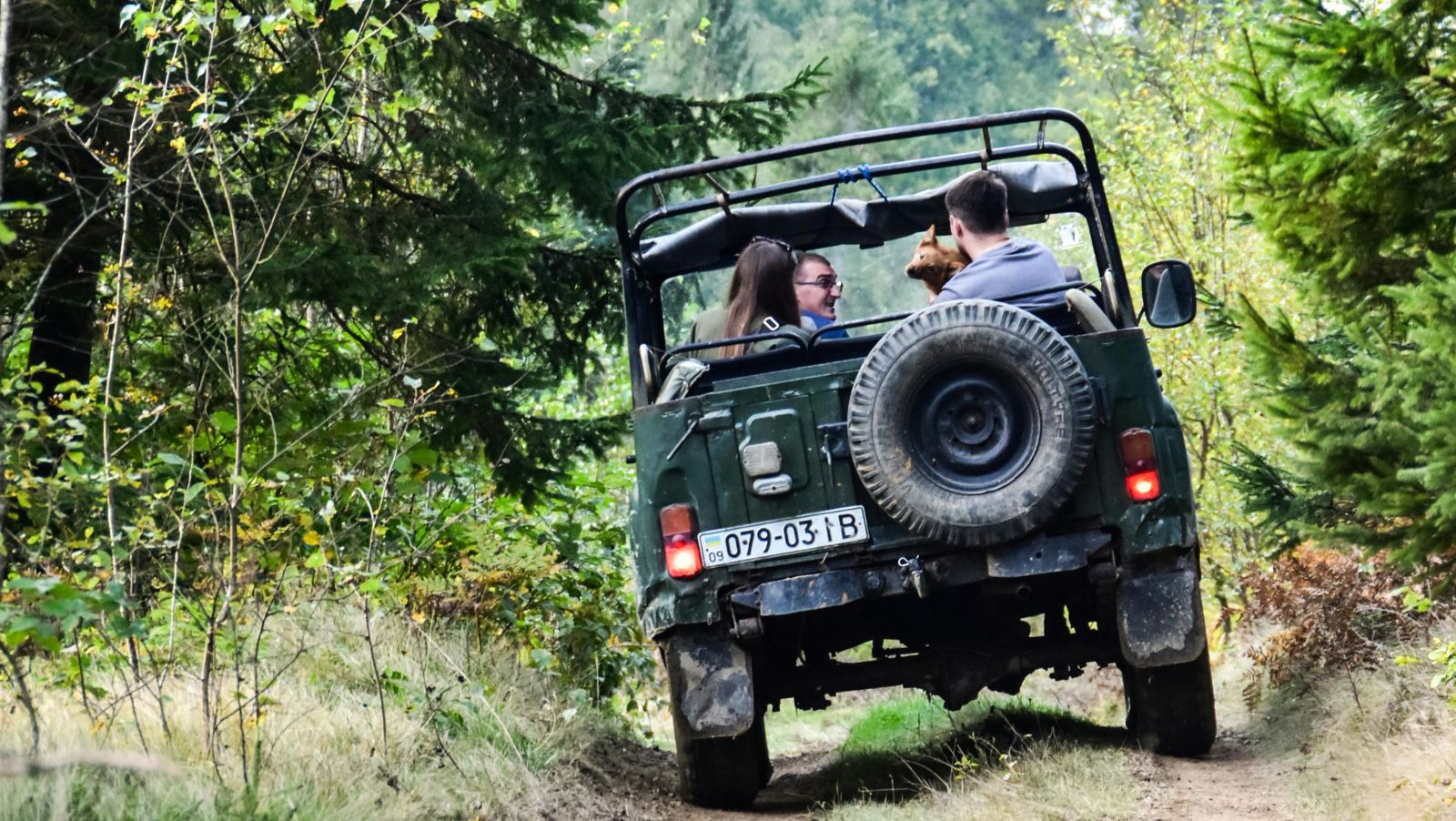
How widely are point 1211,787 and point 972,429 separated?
1.61 metres

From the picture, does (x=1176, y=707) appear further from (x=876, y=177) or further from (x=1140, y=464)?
(x=876, y=177)

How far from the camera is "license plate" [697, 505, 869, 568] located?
5.44 meters

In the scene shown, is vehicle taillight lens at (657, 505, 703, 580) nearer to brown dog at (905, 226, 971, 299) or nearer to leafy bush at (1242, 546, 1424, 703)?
brown dog at (905, 226, 971, 299)

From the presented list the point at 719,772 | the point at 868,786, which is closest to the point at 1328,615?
the point at 868,786

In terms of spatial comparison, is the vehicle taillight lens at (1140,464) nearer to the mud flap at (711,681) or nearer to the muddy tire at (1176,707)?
the muddy tire at (1176,707)

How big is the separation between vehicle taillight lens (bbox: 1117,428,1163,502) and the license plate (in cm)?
97

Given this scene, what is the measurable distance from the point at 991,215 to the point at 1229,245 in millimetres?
6979

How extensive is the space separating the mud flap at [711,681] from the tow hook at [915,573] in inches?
29.0

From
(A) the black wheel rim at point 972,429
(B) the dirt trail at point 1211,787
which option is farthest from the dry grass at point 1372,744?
(A) the black wheel rim at point 972,429

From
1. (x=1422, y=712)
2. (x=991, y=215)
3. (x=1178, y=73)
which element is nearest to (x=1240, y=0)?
(x=1178, y=73)

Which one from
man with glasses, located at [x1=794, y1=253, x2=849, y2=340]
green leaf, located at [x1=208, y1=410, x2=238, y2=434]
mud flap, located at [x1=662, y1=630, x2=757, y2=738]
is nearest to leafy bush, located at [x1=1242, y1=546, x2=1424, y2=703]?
man with glasses, located at [x1=794, y1=253, x2=849, y2=340]

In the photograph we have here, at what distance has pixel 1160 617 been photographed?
541 cm

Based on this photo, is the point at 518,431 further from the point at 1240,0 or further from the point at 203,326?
the point at 1240,0

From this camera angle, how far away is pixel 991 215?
611 cm
